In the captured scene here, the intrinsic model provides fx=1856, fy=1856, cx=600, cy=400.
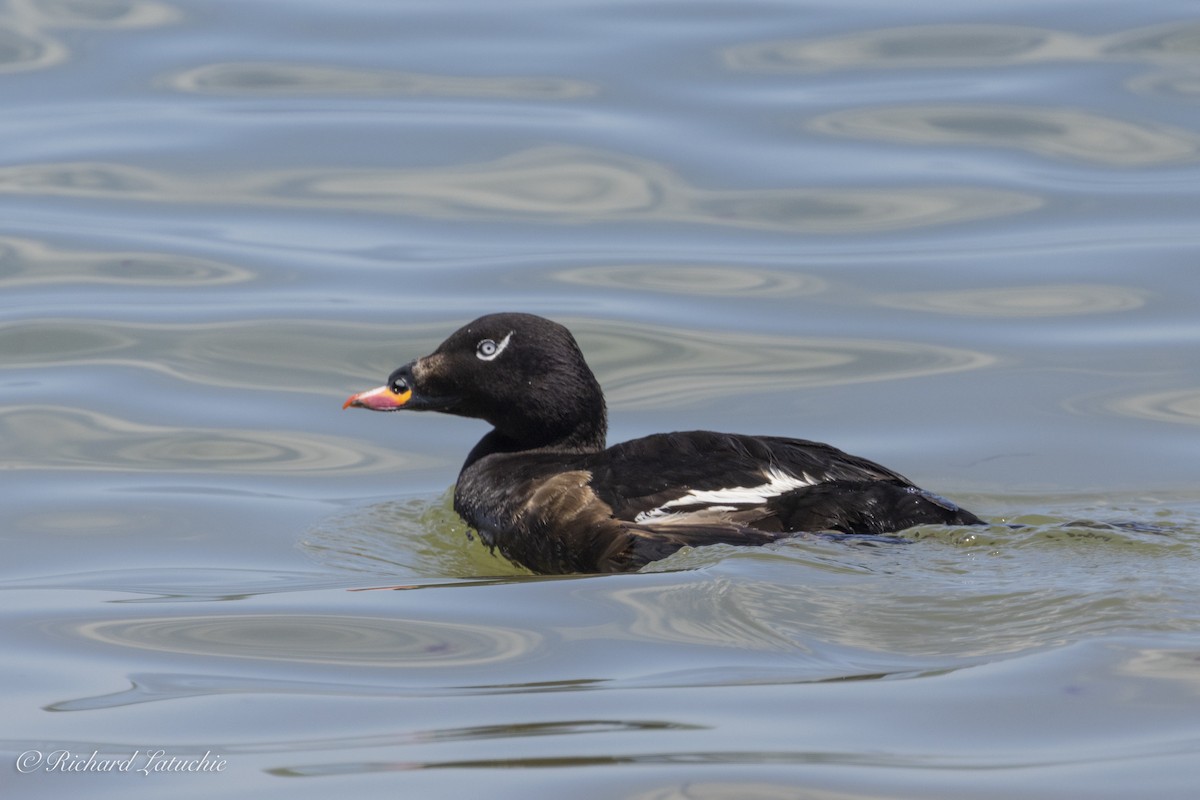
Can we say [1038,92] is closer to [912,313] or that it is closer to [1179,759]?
[912,313]

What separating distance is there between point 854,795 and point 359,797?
1.11 metres

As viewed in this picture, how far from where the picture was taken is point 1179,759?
426 centimetres

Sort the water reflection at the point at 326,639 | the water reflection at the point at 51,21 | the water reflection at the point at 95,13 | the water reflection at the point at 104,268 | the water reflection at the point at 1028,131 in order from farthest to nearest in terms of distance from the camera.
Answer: the water reflection at the point at 95,13 < the water reflection at the point at 51,21 < the water reflection at the point at 1028,131 < the water reflection at the point at 104,268 < the water reflection at the point at 326,639

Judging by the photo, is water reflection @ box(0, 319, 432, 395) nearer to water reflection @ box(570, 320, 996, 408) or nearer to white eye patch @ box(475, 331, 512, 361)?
water reflection @ box(570, 320, 996, 408)

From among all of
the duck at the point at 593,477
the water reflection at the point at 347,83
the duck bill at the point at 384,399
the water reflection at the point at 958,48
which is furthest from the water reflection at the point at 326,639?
the water reflection at the point at 958,48

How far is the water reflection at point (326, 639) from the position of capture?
5.43 m

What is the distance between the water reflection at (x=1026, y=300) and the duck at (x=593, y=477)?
12.2ft

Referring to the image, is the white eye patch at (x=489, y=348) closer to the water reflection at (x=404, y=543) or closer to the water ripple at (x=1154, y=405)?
the water reflection at (x=404, y=543)

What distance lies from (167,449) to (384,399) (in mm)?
1780

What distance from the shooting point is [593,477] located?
267 inches

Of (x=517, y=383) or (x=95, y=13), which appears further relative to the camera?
(x=95, y=13)

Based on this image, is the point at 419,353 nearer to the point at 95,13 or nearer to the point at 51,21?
the point at 51,21

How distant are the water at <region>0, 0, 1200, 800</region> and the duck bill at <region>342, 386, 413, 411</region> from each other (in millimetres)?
556

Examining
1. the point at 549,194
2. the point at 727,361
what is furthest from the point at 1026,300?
the point at 549,194
